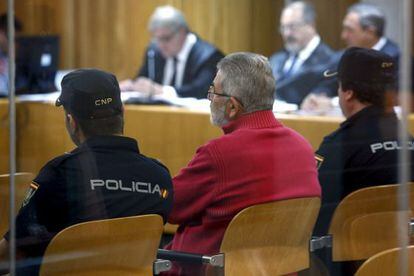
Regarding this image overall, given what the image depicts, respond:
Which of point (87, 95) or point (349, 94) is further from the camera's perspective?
point (349, 94)

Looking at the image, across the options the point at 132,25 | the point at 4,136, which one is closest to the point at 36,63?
the point at 4,136

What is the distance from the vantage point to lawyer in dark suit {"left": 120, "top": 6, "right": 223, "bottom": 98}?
3451 millimetres

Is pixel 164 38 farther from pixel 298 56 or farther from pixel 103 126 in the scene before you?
pixel 298 56

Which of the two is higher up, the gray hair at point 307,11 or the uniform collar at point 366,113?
the gray hair at point 307,11

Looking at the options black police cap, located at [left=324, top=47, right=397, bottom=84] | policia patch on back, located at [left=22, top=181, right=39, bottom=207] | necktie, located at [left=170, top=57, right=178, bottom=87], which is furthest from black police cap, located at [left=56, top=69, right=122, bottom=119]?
black police cap, located at [left=324, top=47, right=397, bottom=84]

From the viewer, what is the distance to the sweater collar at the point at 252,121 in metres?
3.51

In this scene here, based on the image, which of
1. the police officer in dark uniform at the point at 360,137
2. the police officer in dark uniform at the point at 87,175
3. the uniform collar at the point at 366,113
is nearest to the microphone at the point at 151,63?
the police officer in dark uniform at the point at 87,175

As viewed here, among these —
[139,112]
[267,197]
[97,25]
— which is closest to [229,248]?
[267,197]

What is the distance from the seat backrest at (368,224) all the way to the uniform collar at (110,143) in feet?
3.03

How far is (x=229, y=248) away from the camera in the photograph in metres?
3.46

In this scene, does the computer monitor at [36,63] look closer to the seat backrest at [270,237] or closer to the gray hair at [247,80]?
the gray hair at [247,80]

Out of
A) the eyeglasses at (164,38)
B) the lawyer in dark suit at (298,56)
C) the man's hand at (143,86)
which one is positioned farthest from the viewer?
the lawyer in dark suit at (298,56)

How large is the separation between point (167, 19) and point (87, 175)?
60 centimetres

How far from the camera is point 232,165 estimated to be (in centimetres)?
348
